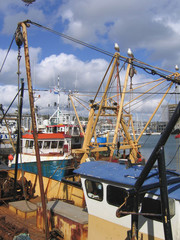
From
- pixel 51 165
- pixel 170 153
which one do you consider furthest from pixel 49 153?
pixel 170 153

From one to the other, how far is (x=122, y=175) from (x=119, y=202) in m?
0.67

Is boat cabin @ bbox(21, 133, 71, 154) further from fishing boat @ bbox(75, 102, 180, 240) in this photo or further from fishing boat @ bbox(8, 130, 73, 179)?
fishing boat @ bbox(75, 102, 180, 240)

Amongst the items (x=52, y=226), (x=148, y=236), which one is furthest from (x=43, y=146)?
(x=148, y=236)

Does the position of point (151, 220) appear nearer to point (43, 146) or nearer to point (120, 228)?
point (120, 228)

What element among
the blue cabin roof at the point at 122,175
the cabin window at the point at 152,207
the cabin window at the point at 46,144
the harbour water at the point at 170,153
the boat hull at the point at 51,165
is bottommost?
the harbour water at the point at 170,153

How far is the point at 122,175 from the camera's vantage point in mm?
5973

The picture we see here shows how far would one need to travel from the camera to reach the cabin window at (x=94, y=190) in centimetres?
628

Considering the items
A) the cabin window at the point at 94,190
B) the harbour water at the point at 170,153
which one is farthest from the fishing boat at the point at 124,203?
the harbour water at the point at 170,153

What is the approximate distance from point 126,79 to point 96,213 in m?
12.2

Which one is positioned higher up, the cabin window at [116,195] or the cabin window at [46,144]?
the cabin window at [116,195]

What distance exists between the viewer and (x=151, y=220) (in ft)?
17.6

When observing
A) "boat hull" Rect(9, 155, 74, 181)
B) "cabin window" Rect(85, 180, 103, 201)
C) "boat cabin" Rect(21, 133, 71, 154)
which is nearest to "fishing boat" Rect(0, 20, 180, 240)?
"cabin window" Rect(85, 180, 103, 201)

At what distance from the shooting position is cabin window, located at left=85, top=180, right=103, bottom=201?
6280mm

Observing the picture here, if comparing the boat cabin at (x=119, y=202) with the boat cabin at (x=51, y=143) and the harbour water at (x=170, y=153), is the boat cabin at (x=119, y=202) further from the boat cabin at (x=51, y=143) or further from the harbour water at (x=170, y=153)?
the boat cabin at (x=51, y=143)
